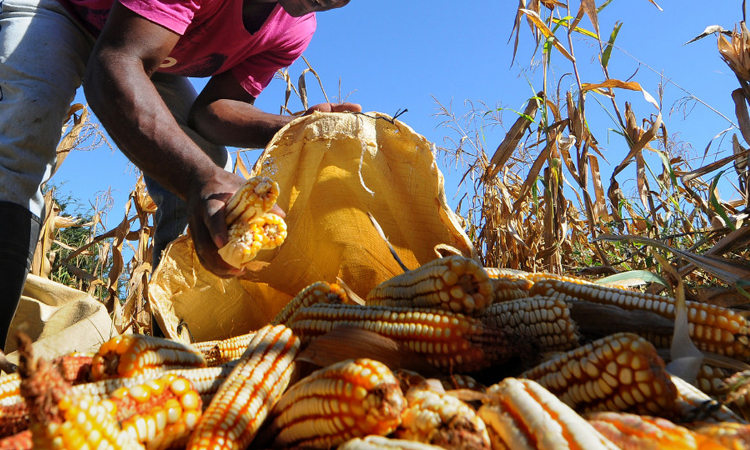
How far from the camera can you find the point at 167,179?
1.69 m

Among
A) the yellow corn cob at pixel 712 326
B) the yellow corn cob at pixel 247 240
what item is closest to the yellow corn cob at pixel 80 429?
the yellow corn cob at pixel 247 240

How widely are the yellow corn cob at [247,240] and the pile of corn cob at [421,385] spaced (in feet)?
0.74

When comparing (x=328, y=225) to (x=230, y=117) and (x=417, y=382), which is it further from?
(x=417, y=382)

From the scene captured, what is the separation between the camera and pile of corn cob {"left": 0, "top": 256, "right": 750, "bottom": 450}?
71cm

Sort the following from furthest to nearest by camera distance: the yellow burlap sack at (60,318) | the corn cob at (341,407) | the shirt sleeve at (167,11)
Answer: the yellow burlap sack at (60,318)
the shirt sleeve at (167,11)
the corn cob at (341,407)

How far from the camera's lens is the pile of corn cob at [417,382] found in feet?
2.35

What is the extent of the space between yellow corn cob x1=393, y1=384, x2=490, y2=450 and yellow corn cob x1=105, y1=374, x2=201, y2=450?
1.21 ft

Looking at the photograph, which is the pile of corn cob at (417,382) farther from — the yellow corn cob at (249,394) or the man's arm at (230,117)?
the man's arm at (230,117)

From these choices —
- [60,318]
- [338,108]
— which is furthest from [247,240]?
[60,318]

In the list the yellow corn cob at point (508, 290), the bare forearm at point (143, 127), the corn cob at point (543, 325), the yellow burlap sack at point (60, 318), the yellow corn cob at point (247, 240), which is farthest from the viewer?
the yellow burlap sack at point (60, 318)

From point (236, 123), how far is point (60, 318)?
4.44 feet

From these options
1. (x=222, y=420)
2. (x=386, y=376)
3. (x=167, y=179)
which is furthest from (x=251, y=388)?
(x=167, y=179)

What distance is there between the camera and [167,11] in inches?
76.9

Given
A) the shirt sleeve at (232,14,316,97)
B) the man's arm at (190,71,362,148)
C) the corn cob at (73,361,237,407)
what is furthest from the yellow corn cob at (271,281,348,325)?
the shirt sleeve at (232,14,316,97)
